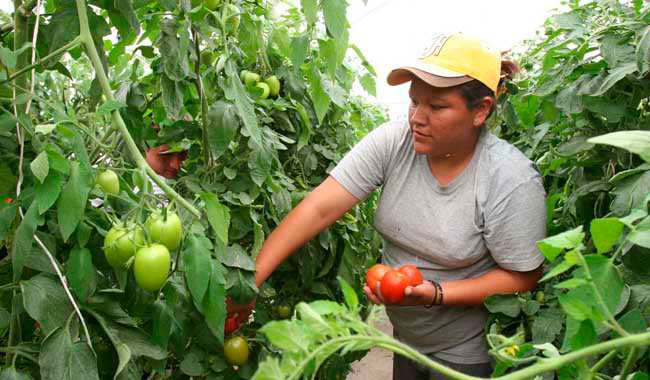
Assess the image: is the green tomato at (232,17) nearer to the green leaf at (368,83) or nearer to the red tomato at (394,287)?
the green leaf at (368,83)

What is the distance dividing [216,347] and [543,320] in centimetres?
66

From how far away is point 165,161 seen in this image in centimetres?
204

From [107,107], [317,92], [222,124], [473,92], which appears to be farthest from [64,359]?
[473,92]

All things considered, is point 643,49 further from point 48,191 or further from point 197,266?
point 48,191

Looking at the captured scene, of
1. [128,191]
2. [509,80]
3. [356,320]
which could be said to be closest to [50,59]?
[128,191]

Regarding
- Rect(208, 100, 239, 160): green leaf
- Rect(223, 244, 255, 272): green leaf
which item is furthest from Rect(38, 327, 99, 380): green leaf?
Rect(208, 100, 239, 160): green leaf

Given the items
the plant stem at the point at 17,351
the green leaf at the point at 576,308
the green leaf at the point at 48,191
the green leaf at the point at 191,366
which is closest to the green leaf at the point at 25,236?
the green leaf at the point at 48,191

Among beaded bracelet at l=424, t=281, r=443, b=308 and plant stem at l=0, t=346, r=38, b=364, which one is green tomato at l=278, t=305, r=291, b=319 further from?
plant stem at l=0, t=346, r=38, b=364

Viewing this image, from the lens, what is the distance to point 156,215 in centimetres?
77

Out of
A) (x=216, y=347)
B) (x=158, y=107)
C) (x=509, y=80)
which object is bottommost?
(x=216, y=347)

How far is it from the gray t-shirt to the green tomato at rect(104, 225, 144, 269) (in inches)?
29.7

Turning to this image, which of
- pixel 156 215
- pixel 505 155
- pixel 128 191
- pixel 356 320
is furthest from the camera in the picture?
pixel 505 155

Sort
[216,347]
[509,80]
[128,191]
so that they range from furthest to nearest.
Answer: [509,80], [216,347], [128,191]

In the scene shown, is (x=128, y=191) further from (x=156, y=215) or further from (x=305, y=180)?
(x=305, y=180)
